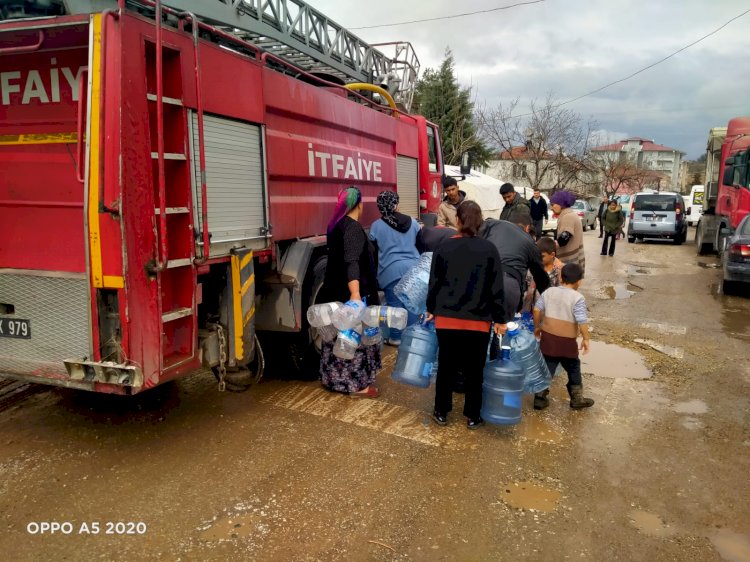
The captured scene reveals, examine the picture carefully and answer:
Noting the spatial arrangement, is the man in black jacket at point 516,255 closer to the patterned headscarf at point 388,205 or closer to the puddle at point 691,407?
the patterned headscarf at point 388,205

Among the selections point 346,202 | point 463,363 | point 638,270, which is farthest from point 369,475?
point 638,270

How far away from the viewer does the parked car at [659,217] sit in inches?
699

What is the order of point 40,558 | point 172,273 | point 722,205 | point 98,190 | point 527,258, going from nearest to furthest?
1. point 40,558
2. point 98,190
3. point 172,273
4. point 527,258
5. point 722,205

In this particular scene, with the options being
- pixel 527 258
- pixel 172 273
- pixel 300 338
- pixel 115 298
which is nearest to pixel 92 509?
pixel 115 298

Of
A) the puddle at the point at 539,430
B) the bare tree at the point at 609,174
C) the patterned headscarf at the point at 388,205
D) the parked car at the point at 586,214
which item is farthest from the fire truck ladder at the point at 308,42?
the bare tree at the point at 609,174

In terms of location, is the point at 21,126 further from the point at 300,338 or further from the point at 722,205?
the point at 722,205

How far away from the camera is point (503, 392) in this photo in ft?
13.0

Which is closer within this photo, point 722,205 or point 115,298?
point 115,298

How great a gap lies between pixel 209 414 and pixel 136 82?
2440mm

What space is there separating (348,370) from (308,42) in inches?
278

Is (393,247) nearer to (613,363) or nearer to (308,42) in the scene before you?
(613,363)

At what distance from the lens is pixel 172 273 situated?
10.9ft

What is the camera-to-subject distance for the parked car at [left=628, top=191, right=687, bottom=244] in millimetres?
17750

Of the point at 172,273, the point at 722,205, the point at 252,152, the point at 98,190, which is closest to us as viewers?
the point at 98,190
